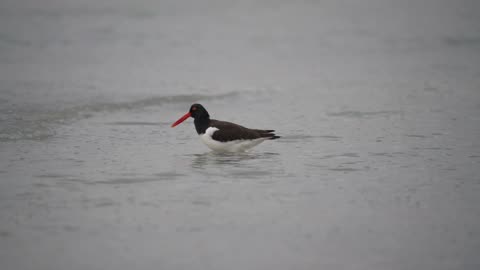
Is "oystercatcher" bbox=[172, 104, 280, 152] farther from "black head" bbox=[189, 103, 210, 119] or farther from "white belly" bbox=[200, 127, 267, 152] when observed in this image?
"black head" bbox=[189, 103, 210, 119]

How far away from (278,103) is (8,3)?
23.2 meters

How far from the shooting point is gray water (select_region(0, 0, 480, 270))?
4.62m

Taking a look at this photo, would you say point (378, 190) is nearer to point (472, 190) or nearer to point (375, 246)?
point (472, 190)

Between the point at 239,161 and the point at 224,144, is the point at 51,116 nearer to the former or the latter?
the point at 224,144

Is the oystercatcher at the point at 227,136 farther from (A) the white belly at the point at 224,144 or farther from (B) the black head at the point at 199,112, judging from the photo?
(B) the black head at the point at 199,112

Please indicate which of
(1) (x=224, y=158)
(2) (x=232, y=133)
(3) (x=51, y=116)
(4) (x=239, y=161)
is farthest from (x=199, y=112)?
(3) (x=51, y=116)

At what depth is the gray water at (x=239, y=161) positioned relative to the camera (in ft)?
15.1

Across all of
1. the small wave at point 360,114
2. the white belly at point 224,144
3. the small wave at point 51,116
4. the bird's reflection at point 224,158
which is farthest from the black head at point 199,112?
the small wave at point 360,114

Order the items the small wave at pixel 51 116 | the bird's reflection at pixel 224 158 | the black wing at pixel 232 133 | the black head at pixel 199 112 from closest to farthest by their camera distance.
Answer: the bird's reflection at pixel 224 158, the black wing at pixel 232 133, the black head at pixel 199 112, the small wave at pixel 51 116

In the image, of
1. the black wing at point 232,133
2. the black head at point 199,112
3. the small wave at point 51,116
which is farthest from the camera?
the small wave at point 51,116

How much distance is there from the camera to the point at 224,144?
26.2 ft

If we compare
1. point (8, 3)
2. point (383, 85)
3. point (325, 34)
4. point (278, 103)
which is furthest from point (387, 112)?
point (8, 3)

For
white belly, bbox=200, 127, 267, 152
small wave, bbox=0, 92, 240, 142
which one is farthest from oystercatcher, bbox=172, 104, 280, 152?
small wave, bbox=0, 92, 240, 142

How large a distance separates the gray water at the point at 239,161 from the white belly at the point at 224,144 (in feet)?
0.47
